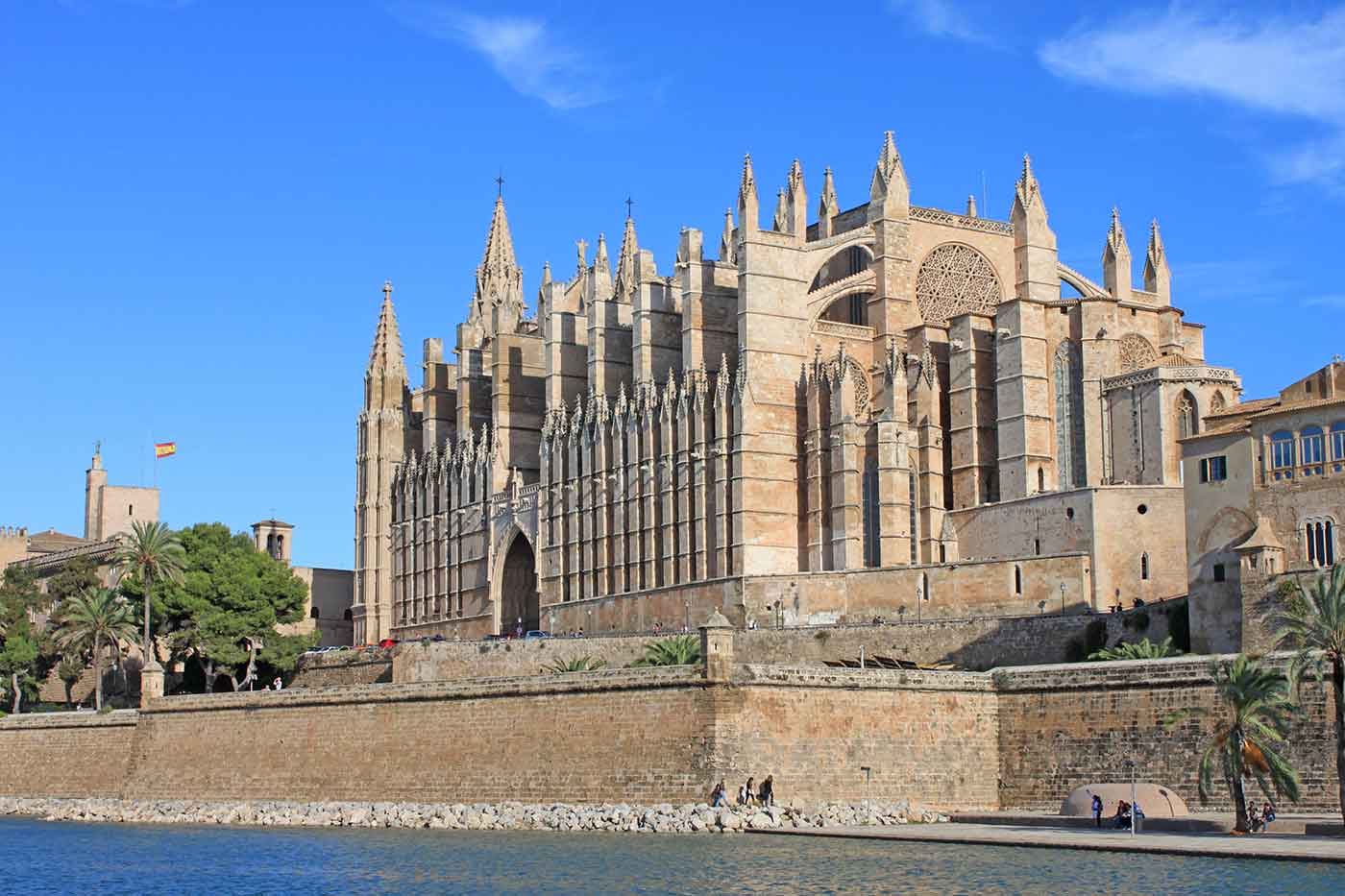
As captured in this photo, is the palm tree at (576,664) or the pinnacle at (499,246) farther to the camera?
the pinnacle at (499,246)

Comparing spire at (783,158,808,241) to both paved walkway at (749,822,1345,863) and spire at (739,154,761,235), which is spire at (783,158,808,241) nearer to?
spire at (739,154,761,235)

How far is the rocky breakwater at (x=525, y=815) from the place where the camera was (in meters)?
36.2

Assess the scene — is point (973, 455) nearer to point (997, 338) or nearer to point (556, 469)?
point (997, 338)

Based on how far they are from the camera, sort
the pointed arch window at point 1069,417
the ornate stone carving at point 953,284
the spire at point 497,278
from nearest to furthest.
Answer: the pointed arch window at point 1069,417
the ornate stone carving at point 953,284
the spire at point 497,278

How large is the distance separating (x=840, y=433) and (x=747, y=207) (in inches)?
288

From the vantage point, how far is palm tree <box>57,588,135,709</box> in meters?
59.7

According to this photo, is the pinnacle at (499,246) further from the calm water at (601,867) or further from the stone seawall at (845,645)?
the calm water at (601,867)

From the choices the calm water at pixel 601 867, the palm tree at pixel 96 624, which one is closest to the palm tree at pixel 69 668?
the palm tree at pixel 96 624

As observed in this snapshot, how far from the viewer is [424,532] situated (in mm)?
72438

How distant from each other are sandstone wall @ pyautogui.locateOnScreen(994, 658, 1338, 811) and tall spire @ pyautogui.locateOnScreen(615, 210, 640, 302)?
28483 millimetres

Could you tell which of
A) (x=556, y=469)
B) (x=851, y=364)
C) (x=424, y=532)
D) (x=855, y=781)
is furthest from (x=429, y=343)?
(x=855, y=781)

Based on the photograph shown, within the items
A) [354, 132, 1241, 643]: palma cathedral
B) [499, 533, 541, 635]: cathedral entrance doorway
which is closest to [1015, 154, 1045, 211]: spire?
[354, 132, 1241, 643]: palma cathedral

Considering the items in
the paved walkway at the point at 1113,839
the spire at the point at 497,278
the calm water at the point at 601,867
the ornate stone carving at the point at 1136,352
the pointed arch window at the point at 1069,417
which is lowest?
the calm water at the point at 601,867

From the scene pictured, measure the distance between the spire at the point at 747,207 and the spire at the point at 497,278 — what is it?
1873 cm
